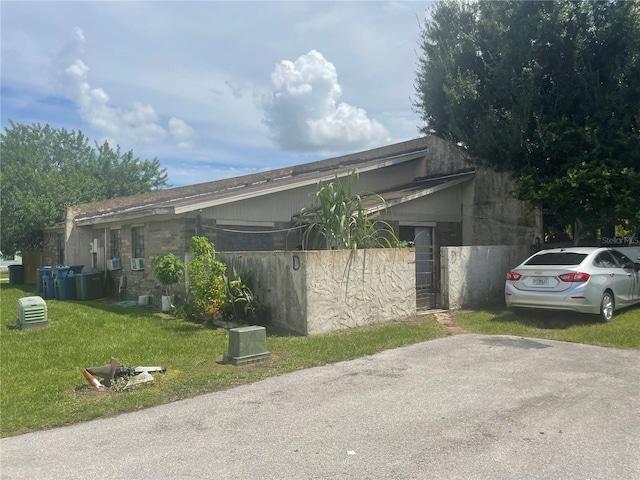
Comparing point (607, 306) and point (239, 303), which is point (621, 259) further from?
point (239, 303)

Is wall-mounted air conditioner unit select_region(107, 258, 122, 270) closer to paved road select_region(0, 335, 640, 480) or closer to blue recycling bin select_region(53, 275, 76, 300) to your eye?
blue recycling bin select_region(53, 275, 76, 300)

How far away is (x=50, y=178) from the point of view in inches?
919

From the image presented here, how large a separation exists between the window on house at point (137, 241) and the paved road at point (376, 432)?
9.09 meters

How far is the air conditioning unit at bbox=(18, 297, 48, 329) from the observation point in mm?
9602

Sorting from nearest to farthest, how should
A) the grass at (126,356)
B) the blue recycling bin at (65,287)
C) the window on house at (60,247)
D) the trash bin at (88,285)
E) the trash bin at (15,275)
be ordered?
the grass at (126,356) → the trash bin at (88,285) → the blue recycling bin at (65,287) → the window on house at (60,247) → the trash bin at (15,275)

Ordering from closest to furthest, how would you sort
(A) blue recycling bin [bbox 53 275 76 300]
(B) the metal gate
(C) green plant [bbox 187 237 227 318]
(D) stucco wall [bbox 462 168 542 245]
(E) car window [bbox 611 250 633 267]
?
(C) green plant [bbox 187 237 227 318] → (E) car window [bbox 611 250 633 267] → (B) the metal gate → (D) stucco wall [bbox 462 168 542 245] → (A) blue recycling bin [bbox 53 275 76 300]

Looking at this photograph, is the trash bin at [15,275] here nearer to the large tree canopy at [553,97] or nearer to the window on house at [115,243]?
the window on house at [115,243]

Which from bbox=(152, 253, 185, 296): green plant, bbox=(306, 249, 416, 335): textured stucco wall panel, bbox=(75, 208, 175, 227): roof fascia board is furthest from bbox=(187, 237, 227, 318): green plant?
bbox=(306, 249, 416, 335): textured stucco wall panel

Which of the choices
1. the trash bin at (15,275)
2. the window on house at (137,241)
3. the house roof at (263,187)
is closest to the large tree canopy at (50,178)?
the trash bin at (15,275)

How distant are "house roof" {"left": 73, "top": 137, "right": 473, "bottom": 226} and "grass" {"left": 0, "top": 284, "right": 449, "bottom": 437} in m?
2.92

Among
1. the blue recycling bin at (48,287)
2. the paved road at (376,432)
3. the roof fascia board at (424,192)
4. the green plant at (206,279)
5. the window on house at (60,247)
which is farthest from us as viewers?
the window on house at (60,247)

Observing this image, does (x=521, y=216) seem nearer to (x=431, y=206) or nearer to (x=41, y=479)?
(x=431, y=206)

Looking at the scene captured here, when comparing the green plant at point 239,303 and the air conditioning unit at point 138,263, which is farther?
the air conditioning unit at point 138,263

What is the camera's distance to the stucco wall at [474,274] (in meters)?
11.2
